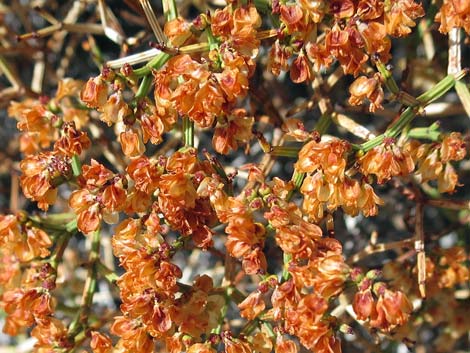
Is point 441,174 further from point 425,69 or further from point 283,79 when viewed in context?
point 283,79

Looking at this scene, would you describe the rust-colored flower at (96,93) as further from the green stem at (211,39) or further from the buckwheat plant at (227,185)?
the green stem at (211,39)

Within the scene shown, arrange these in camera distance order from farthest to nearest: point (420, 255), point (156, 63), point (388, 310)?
point (420, 255)
point (156, 63)
point (388, 310)

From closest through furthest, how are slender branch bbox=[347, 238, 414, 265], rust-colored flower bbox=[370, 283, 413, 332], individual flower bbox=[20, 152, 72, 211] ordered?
rust-colored flower bbox=[370, 283, 413, 332]
individual flower bbox=[20, 152, 72, 211]
slender branch bbox=[347, 238, 414, 265]

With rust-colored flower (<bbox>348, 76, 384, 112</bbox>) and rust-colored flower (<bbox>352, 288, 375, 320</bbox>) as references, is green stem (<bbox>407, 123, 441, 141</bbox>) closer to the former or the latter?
rust-colored flower (<bbox>348, 76, 384, 112</bbox>)

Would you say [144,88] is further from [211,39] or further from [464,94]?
[464,94]

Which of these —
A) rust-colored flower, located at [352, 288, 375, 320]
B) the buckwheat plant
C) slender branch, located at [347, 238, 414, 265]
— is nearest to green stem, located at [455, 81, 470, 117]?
the buckwheat plant

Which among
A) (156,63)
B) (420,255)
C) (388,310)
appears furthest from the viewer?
(420,255)

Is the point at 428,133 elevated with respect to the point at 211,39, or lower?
lower

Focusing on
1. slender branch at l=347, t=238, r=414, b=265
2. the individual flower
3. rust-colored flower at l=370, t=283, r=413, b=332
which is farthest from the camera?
slender branch at l=347, t=238, r=414, b=265

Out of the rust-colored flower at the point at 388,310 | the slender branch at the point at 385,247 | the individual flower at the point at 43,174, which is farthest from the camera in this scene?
the slender branch at the point at 385,247

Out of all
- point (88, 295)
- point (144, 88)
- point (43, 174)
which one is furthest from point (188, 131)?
point (88, 295)

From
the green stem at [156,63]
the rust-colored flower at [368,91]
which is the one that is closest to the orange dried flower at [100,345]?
the green stem at [156,63]
